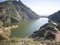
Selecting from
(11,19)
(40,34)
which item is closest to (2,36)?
(40,34)

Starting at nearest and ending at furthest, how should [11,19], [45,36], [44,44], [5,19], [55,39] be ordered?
[44,44]
[55,39]
[45,36]
[5,19]
[11,19]

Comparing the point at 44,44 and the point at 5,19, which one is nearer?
the point at 44,44

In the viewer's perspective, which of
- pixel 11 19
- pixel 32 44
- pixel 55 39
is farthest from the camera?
pixel 11 19

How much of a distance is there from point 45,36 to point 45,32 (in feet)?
11.2

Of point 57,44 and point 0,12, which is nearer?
point 57,44

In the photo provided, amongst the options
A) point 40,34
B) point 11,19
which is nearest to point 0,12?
point 11,19

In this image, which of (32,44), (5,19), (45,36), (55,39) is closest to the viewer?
(32,44)

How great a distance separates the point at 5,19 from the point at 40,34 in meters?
115

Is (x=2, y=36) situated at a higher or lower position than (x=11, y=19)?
higher

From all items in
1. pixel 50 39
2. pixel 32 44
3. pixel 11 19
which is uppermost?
pixel 32 44

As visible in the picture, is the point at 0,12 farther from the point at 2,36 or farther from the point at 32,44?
the point at 32,44

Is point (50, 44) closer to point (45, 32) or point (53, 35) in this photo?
point (53, 35)

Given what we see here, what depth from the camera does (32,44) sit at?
1762 inches

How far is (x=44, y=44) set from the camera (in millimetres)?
53250
